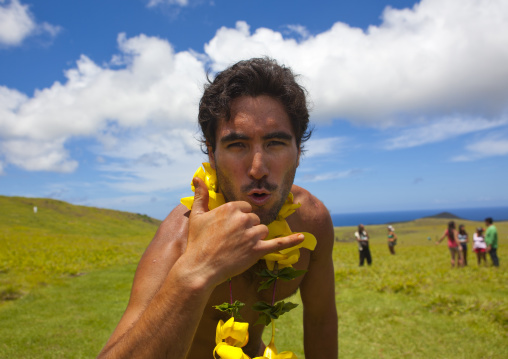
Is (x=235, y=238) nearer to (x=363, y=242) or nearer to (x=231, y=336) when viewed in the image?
(x=231, y=336)

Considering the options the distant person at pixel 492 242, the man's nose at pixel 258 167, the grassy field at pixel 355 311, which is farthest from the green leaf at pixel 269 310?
the distant person at pixel 492 242

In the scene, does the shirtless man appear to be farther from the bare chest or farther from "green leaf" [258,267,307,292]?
"green leaf" [258,267,307,292]

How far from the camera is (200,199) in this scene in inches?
67.7

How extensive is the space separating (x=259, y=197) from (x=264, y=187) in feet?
0.21

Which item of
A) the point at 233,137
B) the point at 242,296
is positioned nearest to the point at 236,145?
the point at 233,137

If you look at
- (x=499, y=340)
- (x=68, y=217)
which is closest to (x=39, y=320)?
(x=499, y=340)

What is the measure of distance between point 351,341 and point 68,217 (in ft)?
152

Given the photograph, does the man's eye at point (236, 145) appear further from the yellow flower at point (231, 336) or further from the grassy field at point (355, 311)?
the grassy field at point (355, 311)

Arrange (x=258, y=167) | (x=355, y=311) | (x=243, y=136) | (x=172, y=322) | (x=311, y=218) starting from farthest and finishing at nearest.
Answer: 1. (x=355, y=311)
2. (x=311, y=218)
3. (x=243, y=136)
4. (x=258, y=167)
5. (x=172, y=322)

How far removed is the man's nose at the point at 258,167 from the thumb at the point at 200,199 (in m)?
0.25

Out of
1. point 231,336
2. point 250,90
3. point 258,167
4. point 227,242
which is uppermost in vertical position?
point 250,90

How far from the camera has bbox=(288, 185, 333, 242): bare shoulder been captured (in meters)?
2.54

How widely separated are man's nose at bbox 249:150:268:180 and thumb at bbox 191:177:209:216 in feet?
0.83

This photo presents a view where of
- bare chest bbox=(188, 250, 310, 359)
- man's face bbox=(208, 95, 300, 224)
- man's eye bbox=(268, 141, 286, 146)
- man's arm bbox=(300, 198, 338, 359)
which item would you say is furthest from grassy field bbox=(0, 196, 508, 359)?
man's eye bbox=(268, 141, 286, 146)
